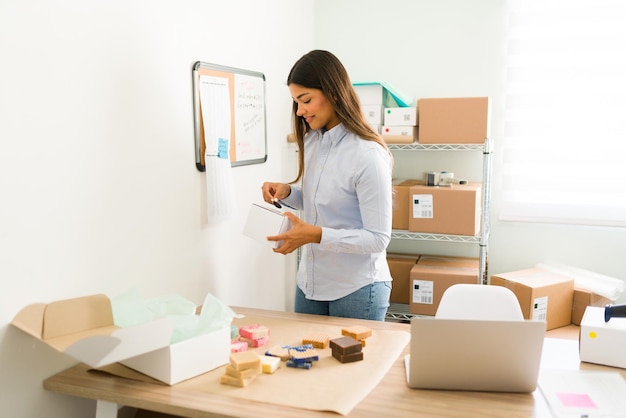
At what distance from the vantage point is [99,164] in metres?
1.65

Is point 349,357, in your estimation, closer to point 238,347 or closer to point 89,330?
point 238,347

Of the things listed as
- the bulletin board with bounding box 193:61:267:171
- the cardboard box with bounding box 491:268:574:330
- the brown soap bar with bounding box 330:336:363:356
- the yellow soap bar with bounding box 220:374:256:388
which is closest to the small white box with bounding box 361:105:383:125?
the bulletin board with bounding box 193:61:267:171

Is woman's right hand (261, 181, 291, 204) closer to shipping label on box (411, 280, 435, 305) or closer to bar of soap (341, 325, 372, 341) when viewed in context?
bar of soap (341, 325, 372, 341)

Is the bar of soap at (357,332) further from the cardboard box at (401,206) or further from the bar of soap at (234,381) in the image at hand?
the cardboard box at (401,206)

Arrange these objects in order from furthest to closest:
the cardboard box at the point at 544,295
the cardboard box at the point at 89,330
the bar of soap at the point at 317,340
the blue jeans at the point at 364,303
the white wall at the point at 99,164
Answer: the cardboard box at the point at 544,295 → the blue jeans at the point at 364,303 → the bar of soap at the point at 317,340 → the white wall at the point at 99,164 → the cardboard box at the point at 89,330

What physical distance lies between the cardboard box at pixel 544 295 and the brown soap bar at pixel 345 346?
5.28ft

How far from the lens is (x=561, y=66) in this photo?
3.21 m

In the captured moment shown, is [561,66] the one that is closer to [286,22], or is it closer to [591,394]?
[286,22]

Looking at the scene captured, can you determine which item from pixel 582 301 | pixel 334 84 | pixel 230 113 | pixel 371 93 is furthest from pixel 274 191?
pixel 582 301

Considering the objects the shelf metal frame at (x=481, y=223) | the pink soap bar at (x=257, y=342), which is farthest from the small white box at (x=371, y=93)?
→ the pink soap bar at (x=257, y=342)

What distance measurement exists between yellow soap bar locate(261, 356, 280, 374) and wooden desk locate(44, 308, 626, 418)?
0.16 m

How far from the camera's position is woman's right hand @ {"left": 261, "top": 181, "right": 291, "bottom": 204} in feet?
7.25

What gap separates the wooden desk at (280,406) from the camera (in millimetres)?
1274

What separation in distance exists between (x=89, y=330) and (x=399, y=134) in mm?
2025
